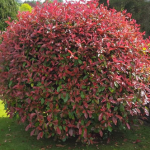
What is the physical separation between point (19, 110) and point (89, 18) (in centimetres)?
195

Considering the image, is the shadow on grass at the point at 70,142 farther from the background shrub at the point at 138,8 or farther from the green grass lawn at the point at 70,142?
the background shrub at the point at 138,8

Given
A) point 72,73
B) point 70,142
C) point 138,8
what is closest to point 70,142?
point 70,142

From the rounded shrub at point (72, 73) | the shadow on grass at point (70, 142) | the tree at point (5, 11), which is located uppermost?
Result: the tree at point (5, 11)

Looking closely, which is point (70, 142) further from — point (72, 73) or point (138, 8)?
point (138, 8)

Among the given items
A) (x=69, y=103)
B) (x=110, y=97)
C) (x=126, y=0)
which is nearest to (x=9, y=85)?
(x=69, y=103)

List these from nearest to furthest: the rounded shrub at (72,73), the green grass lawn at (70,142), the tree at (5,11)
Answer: the rounded shrub at (72,73) → the green grass lawn at (70,142) → the tree at (5,11)

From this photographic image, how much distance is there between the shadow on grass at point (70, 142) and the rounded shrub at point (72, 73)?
37cm

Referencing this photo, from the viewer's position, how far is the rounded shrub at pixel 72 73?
350 cm

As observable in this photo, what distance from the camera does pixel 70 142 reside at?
418 cm

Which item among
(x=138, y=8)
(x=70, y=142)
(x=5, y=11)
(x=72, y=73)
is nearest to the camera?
(x=72, y=73)

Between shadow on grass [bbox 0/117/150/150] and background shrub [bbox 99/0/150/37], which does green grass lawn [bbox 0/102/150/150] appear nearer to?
shadow on grass [bbox 0/117/150/150]

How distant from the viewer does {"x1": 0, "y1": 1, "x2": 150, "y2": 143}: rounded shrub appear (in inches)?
138

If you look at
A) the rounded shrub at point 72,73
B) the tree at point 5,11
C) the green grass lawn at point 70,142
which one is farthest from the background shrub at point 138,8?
the rounded shrub at point 72,73

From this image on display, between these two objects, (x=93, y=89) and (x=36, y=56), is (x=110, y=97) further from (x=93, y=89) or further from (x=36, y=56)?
(x=36, y=56)
